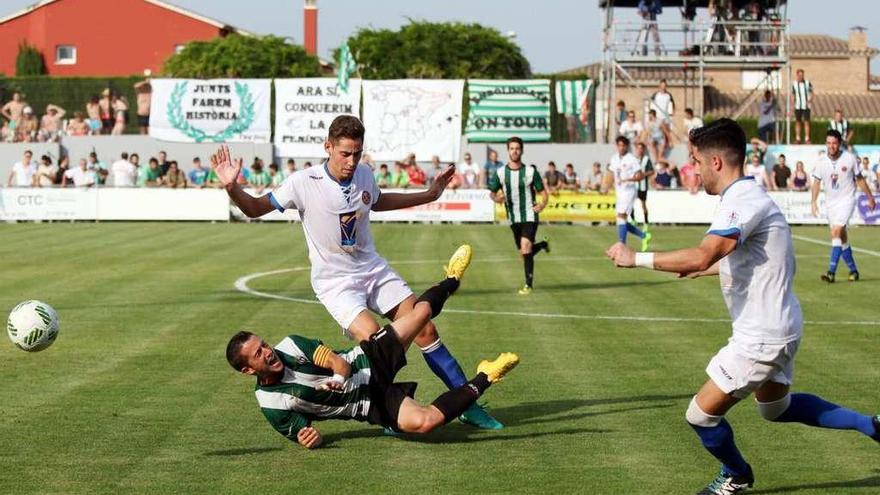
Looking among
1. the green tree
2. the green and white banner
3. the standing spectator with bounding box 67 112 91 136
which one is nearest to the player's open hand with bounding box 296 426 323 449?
the green and white banner

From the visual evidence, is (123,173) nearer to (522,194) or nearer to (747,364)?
(522,194)

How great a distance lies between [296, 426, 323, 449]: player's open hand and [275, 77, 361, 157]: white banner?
35377mm

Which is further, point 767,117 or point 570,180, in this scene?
point 767,117

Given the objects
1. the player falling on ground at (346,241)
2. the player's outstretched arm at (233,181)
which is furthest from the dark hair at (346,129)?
the player's outstretched arm at (233,181)

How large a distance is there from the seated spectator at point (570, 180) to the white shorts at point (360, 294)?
98.6ft

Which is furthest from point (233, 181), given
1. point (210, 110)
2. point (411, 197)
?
point (210, 110)

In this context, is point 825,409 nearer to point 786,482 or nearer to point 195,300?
point 786,482

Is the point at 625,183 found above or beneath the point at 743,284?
above

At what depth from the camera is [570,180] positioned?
134 feet

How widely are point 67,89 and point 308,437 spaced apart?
1776 inches

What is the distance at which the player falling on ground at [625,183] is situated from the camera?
27.9 metres

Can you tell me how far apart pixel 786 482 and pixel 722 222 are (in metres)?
1.95

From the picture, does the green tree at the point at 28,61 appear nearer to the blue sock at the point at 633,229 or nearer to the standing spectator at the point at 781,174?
the standing spectator at the point at 781,174

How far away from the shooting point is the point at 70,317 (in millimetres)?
17281
